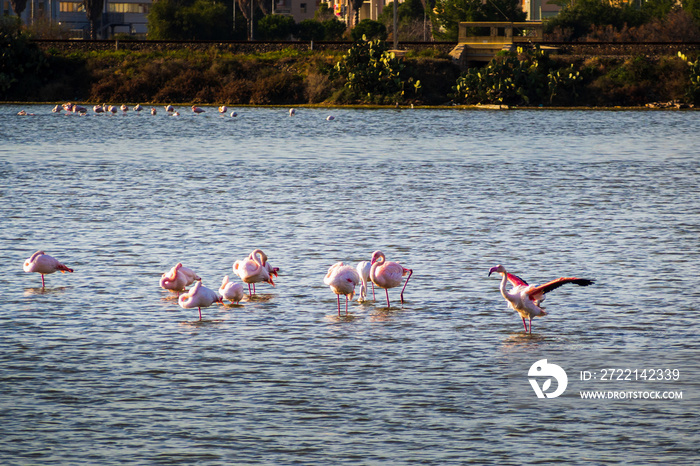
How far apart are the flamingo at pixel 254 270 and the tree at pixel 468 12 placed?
229 feet

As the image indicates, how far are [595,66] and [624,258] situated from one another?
4910 cm

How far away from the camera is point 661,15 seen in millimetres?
83500

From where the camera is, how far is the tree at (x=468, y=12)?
265 ft

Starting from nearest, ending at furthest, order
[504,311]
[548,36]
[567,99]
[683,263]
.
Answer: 1. [504,311]
2. [683,263]
3. [567,99]
4. [548,36]

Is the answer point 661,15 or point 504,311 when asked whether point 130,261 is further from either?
point 661,15

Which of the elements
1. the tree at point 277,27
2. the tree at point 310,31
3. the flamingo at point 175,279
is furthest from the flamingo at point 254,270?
the tree at point 277,27

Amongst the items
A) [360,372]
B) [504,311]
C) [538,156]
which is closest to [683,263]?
[504,311]

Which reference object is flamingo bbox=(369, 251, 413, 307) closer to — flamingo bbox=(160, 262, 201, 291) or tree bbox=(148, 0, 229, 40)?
flamingo bbox=(160, 262, 201, 291)

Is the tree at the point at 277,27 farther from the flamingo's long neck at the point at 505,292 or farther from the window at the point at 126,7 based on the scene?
the flamingo's long neck at the point at 505,292

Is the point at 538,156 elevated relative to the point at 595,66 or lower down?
lower down

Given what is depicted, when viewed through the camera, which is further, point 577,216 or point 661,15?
point 661,15

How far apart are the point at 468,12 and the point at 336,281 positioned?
71543 millimetres

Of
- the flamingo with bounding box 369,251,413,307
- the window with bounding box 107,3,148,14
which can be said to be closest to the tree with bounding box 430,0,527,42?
the window with bounding box 107,3,148,14

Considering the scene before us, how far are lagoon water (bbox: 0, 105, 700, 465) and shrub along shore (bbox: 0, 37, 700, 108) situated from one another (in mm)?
33930
